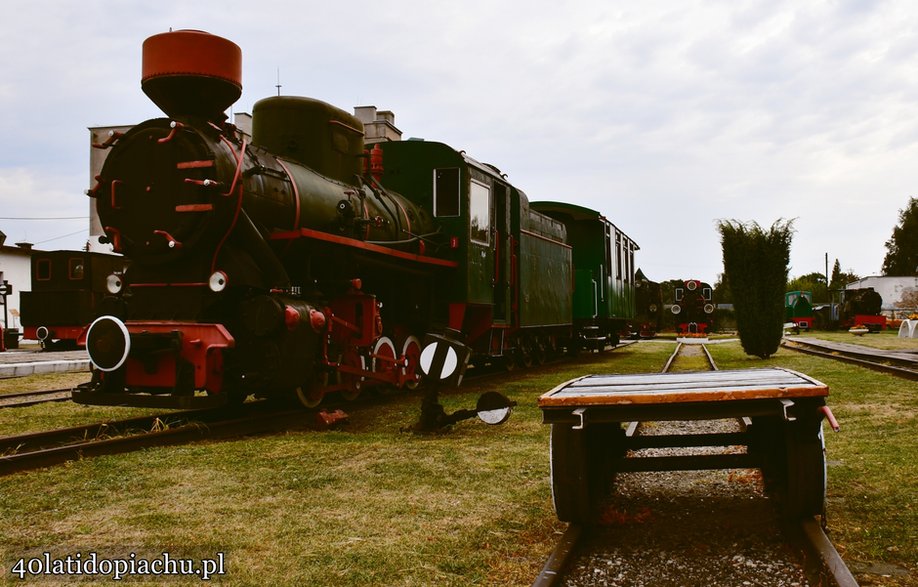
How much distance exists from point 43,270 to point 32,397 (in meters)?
12.4

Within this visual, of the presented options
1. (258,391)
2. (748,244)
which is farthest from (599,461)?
(748,244)

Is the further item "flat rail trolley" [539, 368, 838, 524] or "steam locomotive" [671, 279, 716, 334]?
"steam locomotive" [671, 279, 716, 334]

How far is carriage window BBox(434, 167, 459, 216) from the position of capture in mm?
10320

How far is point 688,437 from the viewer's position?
14.2ft

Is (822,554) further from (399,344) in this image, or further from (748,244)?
(748,244)

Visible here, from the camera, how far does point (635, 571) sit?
3332 mm

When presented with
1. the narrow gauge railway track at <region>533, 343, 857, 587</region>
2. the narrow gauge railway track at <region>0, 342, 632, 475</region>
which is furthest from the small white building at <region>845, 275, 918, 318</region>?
the narrow gauge railway track at <region>533, 343, 857, 587</region>

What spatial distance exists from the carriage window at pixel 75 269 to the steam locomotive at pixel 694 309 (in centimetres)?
2469

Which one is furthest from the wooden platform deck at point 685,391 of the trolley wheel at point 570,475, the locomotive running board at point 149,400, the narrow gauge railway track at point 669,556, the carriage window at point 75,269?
the carriage window at point 75,269

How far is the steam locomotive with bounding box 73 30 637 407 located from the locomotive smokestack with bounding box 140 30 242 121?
0.01 metres

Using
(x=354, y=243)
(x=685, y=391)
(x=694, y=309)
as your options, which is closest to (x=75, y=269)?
(x=354, y=243)

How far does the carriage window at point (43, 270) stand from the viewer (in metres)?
20.9

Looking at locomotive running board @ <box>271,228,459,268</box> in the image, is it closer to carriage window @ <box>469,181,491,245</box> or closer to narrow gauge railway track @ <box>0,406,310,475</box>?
carriage window @ <box>469,181,491,245</box>

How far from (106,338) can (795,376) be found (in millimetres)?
5518
